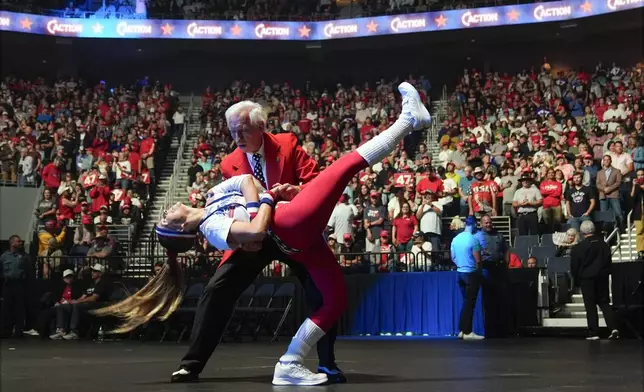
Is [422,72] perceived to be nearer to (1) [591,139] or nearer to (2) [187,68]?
(2) [187,68]

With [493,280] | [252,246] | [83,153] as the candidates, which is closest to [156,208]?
[83,153]

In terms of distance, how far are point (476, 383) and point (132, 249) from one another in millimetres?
13603

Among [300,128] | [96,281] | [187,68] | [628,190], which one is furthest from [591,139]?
[187,68]

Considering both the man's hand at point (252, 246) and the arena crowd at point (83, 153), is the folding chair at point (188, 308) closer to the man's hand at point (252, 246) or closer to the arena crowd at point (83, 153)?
the arena crowd at point (83, 153)

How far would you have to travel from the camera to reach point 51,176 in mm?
21672

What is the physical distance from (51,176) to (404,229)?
9.54m

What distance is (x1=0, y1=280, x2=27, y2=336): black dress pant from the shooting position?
15.4m

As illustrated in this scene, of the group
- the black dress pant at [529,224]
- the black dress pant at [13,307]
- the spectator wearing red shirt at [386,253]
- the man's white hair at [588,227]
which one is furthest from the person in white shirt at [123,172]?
the man's white hair at [588,227]

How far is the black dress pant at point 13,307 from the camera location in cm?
1535

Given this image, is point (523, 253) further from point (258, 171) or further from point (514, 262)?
point (258, 171)

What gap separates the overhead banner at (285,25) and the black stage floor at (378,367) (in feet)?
54.8

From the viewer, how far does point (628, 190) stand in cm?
1611

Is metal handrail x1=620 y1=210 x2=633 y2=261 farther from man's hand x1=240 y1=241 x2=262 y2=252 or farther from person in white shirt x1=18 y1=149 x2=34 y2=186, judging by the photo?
person in white shirt x1=18 y1=149 x2=34 y2=186

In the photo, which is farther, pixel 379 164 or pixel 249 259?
pixel 379 164
